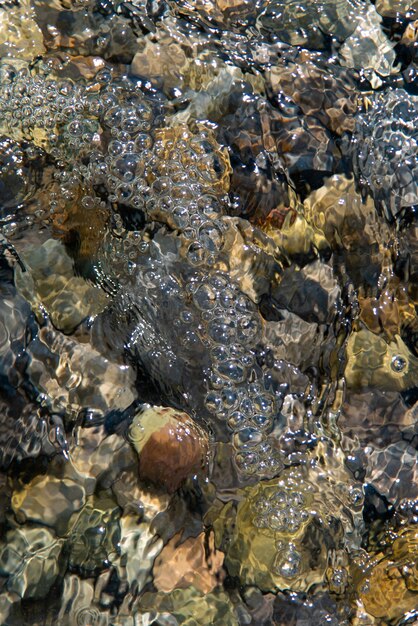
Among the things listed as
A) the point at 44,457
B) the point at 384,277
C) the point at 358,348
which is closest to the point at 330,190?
the point at 384,277

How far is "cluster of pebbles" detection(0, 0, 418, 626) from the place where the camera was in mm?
1732

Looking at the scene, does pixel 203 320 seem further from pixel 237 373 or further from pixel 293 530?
pixel 293 530

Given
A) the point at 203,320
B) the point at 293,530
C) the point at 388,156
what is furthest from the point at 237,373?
the point at 388,156

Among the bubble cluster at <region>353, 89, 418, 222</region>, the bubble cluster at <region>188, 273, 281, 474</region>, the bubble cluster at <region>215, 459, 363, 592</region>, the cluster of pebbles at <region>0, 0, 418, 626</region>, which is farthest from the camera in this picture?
the bubble cluster at <region>353, 89, 418, 222</region>

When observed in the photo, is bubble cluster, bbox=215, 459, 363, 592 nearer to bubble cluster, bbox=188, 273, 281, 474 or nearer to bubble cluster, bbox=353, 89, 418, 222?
bubble cluster, bbox=188, 273, 281, 474

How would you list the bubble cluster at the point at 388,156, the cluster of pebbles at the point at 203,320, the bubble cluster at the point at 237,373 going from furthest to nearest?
the bubble cluster at the point at 388,156 → the bubble cluster at the point at 237,373 → the cluster of pebbles at the point at 203,320

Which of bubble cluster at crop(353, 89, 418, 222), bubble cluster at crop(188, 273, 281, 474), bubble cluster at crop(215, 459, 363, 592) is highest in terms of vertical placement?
bubble cluster at crop(353, 89, 418, 222)

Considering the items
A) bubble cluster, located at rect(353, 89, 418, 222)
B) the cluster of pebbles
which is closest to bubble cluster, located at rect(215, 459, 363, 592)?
the cluster of pebbles

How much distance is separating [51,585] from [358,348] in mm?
1115

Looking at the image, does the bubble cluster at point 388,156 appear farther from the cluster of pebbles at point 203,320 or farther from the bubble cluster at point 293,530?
the bubble cluster at point 293,530

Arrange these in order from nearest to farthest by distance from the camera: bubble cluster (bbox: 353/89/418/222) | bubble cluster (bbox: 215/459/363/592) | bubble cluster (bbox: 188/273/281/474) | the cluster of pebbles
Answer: the cluster of pebbles < bubble cluster (bbox: 215/459/363/592) < bubble cluster (bbox: 188/273/281/474) < bubble cluster (bbox: 353/89/418/222)

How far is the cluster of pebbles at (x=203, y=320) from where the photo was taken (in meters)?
1.73

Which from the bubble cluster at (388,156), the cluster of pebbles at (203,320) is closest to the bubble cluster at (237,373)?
the cluster of pebbles at (203,320)

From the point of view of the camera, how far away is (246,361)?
2.04m
